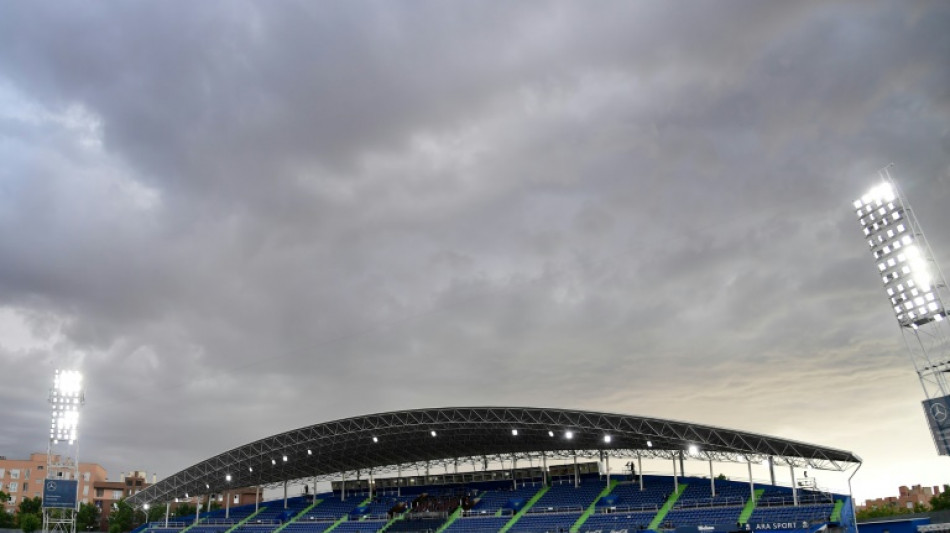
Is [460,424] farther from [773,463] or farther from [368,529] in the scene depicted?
[773,463]

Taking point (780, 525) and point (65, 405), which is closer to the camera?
point (780, 525)

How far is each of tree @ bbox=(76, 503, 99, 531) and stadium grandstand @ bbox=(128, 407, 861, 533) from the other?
76.4 feet

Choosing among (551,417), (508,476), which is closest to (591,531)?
(551,417)

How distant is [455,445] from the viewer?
62781 mm

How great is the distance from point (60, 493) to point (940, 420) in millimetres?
68127

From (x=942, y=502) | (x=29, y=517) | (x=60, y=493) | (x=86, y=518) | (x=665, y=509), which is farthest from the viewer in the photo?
(x=86, y=518)

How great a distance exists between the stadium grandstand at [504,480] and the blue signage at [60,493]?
35.6 feet

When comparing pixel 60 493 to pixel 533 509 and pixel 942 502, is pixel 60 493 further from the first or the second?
pixel 942 502

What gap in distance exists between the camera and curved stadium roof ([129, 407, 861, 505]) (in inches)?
1789

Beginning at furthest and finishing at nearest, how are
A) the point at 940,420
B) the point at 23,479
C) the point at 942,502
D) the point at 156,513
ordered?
the point at 23,479 < the point at 156,513 < the point at 942,502 < the point at 940,420

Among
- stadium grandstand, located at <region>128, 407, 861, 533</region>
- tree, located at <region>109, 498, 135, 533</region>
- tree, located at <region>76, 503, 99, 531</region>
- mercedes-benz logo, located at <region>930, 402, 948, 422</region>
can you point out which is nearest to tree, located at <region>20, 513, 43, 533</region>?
tree, located at <region>76, 503, 99, 531</region>

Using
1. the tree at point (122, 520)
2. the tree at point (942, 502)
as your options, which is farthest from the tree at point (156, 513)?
the tree at point (942, 502)

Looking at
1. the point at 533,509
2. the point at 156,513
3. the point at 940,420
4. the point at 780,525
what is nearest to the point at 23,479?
the point at 156,513

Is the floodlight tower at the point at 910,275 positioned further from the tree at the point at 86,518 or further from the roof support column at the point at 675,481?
the tree at the point at 86,518
